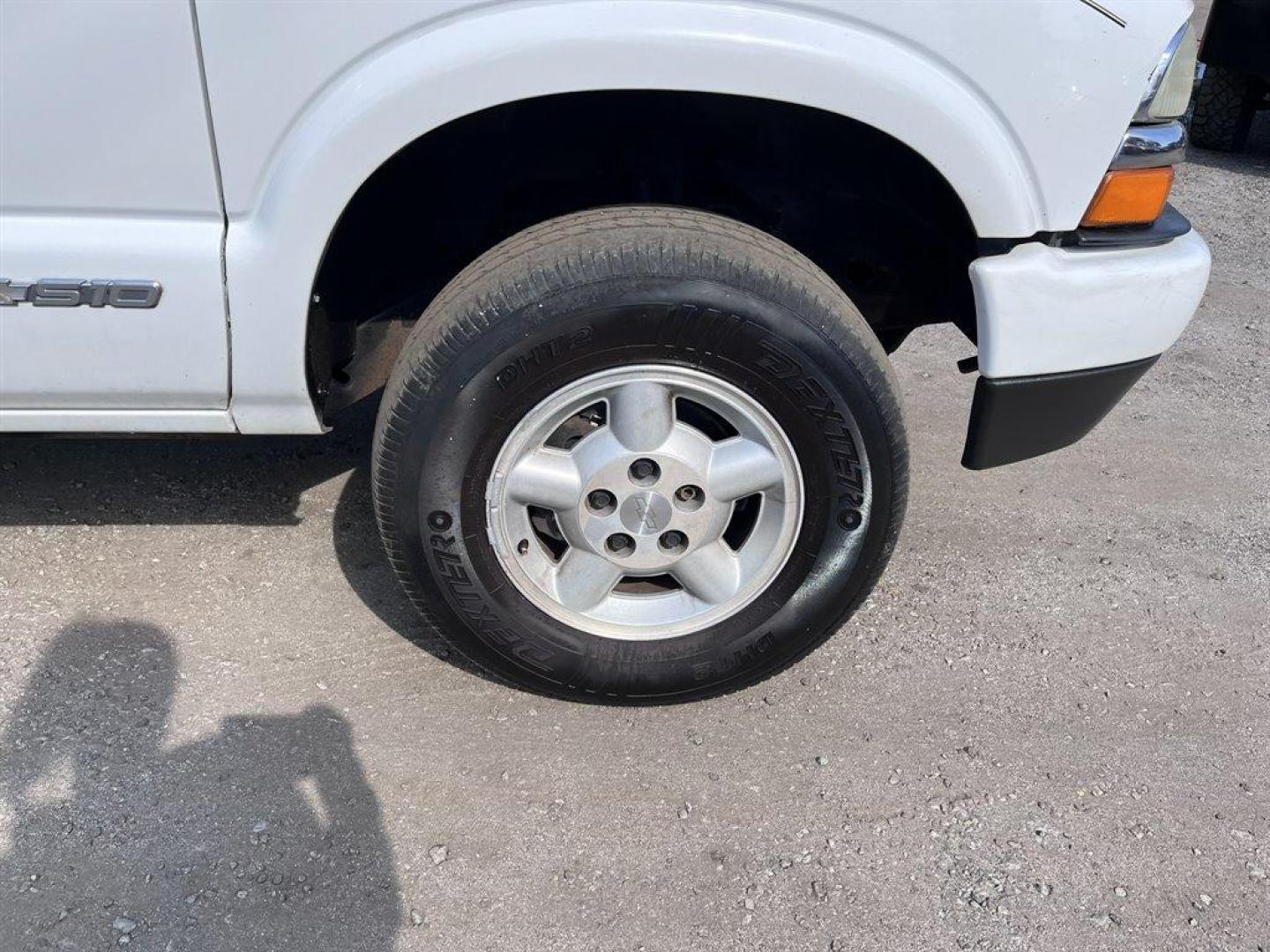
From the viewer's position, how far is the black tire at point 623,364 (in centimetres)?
213

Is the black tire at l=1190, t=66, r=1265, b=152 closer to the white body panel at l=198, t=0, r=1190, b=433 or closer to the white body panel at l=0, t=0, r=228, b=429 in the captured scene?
the white body panel at l=198, t=0, r=1190, b=433

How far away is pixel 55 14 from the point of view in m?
1.90

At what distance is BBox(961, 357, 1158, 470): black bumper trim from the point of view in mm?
2311

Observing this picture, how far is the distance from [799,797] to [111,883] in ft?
4.38

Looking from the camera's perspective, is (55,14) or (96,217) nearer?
(55,14)

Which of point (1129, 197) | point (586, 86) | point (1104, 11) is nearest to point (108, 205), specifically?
point (586, 86)

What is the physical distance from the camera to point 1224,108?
7078 mm

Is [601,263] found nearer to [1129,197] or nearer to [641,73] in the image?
[641,73]

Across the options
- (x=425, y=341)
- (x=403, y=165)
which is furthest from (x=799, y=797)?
(x=403, y=165)

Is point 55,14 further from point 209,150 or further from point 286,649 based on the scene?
point 286,649

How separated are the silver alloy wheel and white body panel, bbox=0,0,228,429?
2.17ft

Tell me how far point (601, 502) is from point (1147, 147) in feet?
4.16

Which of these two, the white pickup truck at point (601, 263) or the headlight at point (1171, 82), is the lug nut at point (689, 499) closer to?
the white pickup truck at point (601, 263)

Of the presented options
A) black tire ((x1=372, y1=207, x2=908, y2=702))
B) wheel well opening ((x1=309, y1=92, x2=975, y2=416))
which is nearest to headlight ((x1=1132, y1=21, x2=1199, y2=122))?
wheel well opening ((x1=309, y1=92, x2=975, y2=416))
